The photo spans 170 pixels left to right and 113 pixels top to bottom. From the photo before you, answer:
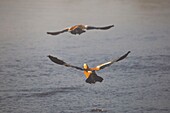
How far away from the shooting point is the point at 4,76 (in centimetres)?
1024

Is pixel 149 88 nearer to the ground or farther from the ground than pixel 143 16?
nearer to the ground

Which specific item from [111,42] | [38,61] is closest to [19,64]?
[38,61]

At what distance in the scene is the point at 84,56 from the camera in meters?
11.0

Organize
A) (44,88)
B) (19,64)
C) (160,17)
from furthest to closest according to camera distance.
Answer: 1. (160,17)
2. (19,64)
3. (44,88)

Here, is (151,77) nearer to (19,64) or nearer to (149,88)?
(149,88)

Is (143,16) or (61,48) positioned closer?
(61,48)

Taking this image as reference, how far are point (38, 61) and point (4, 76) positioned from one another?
2.87 ft

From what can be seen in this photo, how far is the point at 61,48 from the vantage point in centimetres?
1135

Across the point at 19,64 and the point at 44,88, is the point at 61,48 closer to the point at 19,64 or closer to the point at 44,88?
the point at 19,64

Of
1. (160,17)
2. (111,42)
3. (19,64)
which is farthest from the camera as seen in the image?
(160,17)

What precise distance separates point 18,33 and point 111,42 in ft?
6.74

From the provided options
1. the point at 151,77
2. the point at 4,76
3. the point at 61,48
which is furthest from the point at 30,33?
the point at 151,77

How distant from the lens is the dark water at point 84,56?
30.0ft

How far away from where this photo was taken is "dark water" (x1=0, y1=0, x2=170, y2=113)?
30.0 feet
